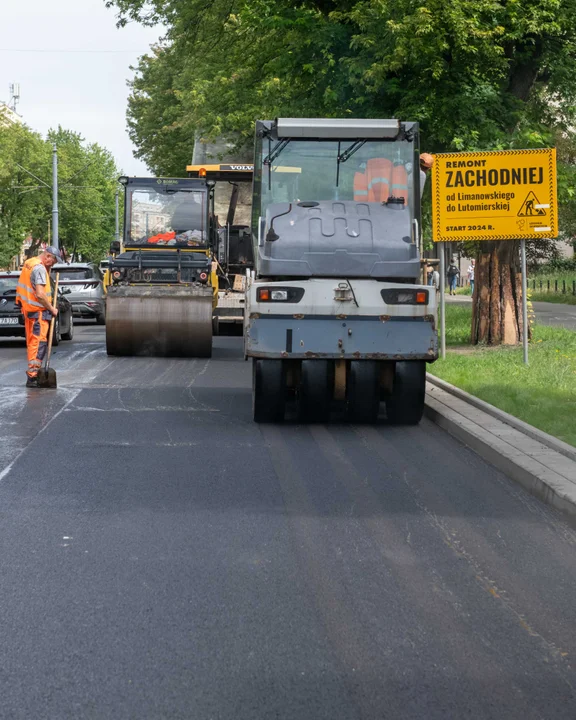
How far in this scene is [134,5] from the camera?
29.8m

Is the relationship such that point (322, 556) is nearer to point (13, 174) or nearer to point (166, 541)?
point (166, 541)

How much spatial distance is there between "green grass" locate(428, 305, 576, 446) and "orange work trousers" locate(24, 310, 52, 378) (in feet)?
16.7

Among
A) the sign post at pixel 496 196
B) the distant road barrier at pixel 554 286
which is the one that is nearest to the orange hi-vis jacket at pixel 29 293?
the sign post at pixel 496 196

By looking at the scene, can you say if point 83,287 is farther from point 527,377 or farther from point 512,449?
point 512,449

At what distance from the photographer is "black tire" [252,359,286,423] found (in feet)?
39.1

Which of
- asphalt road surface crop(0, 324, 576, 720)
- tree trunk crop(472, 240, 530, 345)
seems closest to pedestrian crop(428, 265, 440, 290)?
tree trunk crop(472, 240, 530, 345)

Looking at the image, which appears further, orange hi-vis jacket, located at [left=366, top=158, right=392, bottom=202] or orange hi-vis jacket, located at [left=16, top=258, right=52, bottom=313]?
orange hi-vis jacket, located at [left=16, top=258, right=52, bottom=313]

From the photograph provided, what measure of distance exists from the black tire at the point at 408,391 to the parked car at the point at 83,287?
62.8 feet

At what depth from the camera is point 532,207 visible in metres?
17.2

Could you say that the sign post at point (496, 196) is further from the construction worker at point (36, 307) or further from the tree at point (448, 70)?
the construction worker at point (36, 307)

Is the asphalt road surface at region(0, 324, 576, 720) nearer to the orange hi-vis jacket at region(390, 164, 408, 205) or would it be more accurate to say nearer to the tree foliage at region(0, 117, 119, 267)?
the orange hi-vis jacket at region(390, 164, 408, 205)

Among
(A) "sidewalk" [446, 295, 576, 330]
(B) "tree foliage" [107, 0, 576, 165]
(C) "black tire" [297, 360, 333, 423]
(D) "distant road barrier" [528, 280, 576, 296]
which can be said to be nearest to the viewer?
(C) "black tire" [297, 360, 333, 423]

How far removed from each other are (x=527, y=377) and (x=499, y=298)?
5787 millimetres

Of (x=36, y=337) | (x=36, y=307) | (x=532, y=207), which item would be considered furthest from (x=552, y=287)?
(x=36, y=337)
